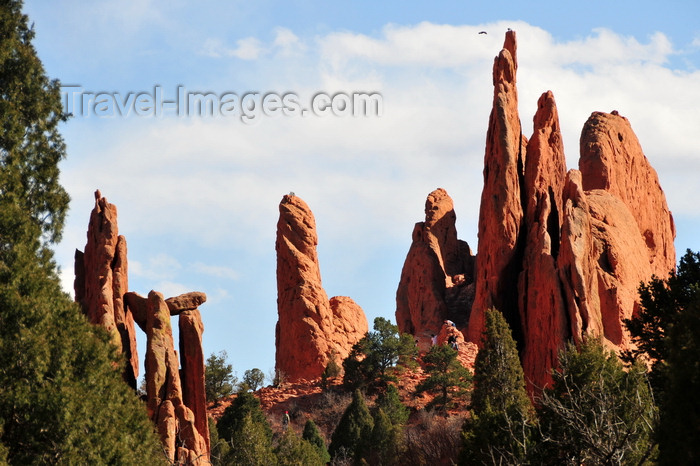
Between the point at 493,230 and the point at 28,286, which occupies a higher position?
the point at 493,230

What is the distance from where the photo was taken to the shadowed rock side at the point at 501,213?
214ft

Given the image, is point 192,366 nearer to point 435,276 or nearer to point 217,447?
point 217,447

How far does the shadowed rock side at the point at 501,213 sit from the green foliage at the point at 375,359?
499cm

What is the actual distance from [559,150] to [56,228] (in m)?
46.2

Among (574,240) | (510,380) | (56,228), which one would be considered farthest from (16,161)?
(574,240)

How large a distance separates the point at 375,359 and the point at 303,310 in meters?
10.5

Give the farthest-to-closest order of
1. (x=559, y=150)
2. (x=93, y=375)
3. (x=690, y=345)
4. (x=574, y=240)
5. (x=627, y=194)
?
(x=627, y=194), (x=559, y=150), (x=574, y=240), (x=93, y=375), (x=690, y=345)

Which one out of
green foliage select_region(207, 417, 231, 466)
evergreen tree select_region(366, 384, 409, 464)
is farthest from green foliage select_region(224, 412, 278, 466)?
evergreen tree select_region(366, 384, 409, 464)

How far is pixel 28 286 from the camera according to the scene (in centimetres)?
2497

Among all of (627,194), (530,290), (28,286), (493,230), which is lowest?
(28,286)

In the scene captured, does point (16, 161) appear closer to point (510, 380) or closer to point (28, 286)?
point (28, 286)

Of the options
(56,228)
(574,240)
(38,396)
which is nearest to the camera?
(38,396)

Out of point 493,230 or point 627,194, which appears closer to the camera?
point 493,230

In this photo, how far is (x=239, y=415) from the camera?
55.5 metres
